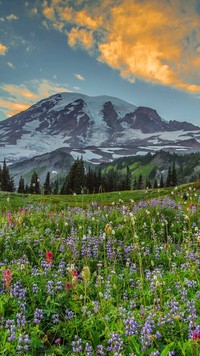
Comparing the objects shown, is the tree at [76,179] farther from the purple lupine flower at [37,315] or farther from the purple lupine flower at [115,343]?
the purple lupine flower at [115,343]

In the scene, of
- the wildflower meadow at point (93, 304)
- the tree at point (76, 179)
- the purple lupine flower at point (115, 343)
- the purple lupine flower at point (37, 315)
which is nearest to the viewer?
the purple lupine flower at point (115, 343)

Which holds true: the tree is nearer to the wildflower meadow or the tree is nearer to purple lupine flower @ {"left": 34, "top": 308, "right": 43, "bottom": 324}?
the wildflower meadow

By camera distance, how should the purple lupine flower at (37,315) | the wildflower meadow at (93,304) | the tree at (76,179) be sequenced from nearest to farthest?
the wildflower meadow at (93,304) < the purple lupine flower at (37,315) < the tree at (76,179)

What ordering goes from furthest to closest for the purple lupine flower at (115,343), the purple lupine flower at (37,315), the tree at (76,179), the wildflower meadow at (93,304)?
the tree at (76,179) < the purple lupine flower at (37,315) < the wildflower meadow at (93,304) < the purple lupine flower at (115,343)

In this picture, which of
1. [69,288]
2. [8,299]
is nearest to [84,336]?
[69,288]

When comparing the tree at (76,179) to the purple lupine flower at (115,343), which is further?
the tree at (76,179)

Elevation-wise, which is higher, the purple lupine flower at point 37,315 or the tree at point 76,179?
the tree at point 76,179

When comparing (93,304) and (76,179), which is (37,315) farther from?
(76,179)

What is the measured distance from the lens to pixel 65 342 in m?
5.46

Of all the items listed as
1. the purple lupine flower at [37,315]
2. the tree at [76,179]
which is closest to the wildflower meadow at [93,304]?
the purple lupine flower at [37,315]

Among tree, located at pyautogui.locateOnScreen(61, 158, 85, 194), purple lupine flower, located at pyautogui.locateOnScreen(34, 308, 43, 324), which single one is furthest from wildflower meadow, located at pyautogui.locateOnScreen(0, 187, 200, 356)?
tree, located at pyautogui.locateOnScreen(61, 158, 85, 194)

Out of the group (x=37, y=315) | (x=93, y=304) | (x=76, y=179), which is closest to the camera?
(x=37, y=315)

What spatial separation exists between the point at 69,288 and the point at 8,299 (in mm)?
1104

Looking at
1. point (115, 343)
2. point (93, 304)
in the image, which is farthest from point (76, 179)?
point (115, 343)
